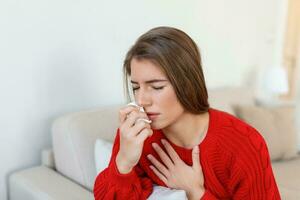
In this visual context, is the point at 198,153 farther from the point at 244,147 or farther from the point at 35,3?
the point at 35,3

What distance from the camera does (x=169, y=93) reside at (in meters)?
1.13

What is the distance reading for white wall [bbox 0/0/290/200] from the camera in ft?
5.41

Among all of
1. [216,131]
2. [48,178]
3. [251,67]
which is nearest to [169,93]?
[216,131]

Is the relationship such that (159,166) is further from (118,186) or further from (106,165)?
(106,165)

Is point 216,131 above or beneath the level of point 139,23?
beneath

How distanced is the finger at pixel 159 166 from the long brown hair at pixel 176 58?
0.76 feet

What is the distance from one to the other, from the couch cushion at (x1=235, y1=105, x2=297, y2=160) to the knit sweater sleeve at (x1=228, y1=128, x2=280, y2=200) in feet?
3.59

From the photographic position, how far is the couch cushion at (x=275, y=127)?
2271 mm

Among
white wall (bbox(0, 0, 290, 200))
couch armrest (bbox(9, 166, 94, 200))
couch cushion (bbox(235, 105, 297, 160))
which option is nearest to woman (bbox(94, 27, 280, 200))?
couch armrest (bbox(9, 166, 94, 200))

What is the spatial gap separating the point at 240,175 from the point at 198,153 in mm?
145

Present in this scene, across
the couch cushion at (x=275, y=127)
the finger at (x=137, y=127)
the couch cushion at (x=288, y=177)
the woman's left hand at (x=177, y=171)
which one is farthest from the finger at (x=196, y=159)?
the couch cushion at (x=275, y=127)

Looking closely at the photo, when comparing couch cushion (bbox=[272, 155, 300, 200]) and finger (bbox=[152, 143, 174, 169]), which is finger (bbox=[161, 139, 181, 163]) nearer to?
finger (bbox=[152, 143, 174, 169])

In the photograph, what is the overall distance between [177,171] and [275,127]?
1.25m

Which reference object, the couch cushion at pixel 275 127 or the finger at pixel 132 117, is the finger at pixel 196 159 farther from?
the couch cushion at pixel 275 127
